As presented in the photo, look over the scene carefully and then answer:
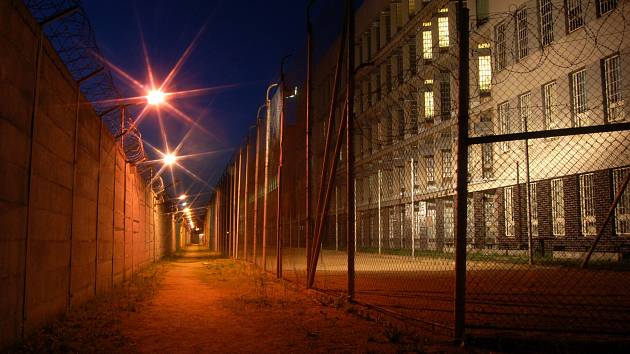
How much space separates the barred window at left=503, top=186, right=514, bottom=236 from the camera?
942 inches

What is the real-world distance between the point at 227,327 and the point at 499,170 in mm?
18752

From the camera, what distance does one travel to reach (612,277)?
13984 millimetres

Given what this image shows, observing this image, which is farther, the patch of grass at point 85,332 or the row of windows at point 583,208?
the row of windows at point 583,208

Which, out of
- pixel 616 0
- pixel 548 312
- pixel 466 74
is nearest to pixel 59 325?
pixel 466 74

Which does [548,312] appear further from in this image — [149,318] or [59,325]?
[59,325]

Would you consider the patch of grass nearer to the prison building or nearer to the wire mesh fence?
the wire mesh fence

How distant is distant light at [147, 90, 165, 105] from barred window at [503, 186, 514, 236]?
15.5m

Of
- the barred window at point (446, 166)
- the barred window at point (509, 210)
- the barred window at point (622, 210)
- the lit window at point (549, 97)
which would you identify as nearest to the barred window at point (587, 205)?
the barred window at point (622, 210)

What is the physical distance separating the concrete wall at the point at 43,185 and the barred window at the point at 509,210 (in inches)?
673

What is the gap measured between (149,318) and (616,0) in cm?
1547

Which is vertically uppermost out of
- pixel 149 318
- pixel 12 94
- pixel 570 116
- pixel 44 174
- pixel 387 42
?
pixel 387 42

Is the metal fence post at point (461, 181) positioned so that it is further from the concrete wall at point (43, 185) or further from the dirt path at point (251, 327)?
the concrete wall at point (43, 185)

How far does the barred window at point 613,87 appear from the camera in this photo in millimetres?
17830

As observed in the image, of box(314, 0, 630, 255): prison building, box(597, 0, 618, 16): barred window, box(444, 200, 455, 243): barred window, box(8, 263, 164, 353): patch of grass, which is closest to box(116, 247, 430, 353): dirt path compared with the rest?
box(8, 263, 164, 353): patch of grass
